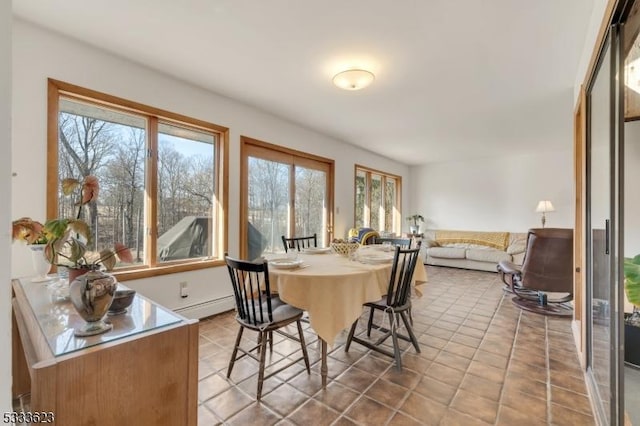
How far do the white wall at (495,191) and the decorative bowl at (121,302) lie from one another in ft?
23.7

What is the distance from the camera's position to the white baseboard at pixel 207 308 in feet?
9.83

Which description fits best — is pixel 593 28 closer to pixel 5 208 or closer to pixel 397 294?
pixel 397 294

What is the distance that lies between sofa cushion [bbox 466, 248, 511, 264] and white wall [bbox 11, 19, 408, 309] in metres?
4.14

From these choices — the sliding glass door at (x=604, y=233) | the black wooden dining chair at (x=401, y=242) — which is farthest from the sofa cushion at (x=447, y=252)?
the sliding glass door at (x=604, y=233)

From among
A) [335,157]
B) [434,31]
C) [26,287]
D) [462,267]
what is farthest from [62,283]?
[462,267]

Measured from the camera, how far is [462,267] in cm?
600

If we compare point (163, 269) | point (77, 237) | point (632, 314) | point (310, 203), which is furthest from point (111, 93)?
point (632, 314)

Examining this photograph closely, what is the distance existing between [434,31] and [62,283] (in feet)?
9.52

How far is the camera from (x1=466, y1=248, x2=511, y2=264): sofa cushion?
18.0 ft

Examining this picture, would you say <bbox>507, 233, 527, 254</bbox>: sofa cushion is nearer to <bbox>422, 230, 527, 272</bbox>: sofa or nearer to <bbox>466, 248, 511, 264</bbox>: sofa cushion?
<bbox>422, 230, 527, 272</bbox>: sofa

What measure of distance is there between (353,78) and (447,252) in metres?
4.77

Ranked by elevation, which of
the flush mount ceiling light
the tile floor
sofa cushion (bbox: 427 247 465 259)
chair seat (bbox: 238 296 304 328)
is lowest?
the tile floor

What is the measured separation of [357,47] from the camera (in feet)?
7.50

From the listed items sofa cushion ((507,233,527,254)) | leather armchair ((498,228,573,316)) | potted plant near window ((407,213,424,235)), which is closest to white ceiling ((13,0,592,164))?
leather armchair ((498,228,573,316))
